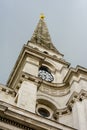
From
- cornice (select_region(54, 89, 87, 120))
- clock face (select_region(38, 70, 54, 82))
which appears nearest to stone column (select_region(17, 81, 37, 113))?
cornice (select_region(54, 89, 87, 120))

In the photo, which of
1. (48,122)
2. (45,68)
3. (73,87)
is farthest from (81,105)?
(45,68)

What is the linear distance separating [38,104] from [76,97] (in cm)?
342

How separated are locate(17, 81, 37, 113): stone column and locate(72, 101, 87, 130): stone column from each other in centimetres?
299

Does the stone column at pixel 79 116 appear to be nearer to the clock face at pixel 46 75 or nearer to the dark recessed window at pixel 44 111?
the dark recessed window at pixel 44 111

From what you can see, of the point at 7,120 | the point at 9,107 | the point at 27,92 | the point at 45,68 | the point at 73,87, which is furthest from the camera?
the point at 45,68

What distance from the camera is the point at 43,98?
28391 millimetres

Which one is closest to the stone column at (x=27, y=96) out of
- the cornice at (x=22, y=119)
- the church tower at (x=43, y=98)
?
the church tower at (x=43, y=98)

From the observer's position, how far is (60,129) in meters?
18.2

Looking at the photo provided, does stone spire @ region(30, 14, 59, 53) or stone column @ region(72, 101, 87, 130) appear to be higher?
stone spire @ region(30, 14, 59, 53)

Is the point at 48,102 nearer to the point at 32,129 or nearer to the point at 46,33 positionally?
the point at 32,129

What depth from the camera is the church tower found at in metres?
17.8

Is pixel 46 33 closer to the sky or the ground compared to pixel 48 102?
closer to the sky

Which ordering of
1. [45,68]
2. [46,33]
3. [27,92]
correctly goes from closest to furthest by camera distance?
[27,92], [45,68], [46,33]

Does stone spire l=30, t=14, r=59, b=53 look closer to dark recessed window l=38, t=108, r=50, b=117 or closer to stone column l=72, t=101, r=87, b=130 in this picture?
dark recessed window l=38, t=108, r=50, b=117
